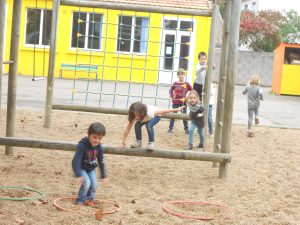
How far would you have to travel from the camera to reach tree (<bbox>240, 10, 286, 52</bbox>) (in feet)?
121

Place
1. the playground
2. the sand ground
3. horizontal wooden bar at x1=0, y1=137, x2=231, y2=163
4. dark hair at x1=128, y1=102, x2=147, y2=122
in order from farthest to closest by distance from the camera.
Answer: dark hair at x1=128, y1=102, x2=147, y2=122, horizontal wooden bar at x1=0, y1=137, x2=231, y2=163, the playground, the sand ground

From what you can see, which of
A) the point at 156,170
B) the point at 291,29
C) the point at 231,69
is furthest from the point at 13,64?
the point at 291,29

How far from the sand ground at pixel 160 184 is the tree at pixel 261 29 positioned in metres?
26.9

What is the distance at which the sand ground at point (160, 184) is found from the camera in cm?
559

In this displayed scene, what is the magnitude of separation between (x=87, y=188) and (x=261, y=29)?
3265 centimetres

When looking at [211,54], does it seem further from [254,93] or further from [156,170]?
[254,93]

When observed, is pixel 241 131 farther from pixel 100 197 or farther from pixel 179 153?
pixel 100 197

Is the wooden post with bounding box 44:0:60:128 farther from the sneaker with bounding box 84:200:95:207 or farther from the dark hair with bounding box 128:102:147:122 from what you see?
the sneaker with bounding box 84:200:95:207

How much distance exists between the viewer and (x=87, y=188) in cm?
588

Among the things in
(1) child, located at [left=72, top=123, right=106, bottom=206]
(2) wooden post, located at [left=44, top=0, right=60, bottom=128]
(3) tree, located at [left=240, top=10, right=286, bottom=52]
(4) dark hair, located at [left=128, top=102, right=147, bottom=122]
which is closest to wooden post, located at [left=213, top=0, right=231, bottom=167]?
(4) dark hair, located at [left=128, top=102, right=147, bottom=122]

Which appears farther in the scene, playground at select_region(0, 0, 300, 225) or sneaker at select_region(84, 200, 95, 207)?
sneaker at select_region(84, 200, 95, 207)

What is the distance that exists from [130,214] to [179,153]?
1.52 meters

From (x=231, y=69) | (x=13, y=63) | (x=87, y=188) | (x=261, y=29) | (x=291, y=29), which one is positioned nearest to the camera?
(x=87, y=188)

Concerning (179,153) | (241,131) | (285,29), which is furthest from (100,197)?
(285,29)
